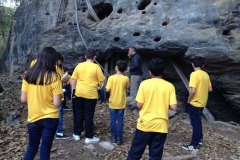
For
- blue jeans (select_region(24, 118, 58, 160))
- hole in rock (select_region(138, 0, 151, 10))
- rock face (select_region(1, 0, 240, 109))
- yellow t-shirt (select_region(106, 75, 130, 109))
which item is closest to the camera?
blue jeans (select_region(24, 118, 58, 160))

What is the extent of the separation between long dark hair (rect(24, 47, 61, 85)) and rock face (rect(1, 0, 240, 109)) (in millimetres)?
4830

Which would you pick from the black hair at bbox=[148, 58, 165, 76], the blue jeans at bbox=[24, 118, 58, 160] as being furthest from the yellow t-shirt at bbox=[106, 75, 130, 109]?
the blue jeans at bbox=[24, 118, 58, 160]

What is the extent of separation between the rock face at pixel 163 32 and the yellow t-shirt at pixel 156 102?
4.16 m

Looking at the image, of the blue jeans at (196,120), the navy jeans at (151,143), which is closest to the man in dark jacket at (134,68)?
the blue jeans at (196,120)

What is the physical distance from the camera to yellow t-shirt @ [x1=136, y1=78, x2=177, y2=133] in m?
2.86

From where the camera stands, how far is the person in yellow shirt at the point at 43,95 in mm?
2750

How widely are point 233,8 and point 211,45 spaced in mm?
1334

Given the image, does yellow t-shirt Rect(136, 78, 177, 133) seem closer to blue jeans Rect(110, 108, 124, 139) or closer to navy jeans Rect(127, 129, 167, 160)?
navy jeans Rect(127, 129, 167, 160)

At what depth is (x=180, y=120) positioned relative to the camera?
21.7 ft

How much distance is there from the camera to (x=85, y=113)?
447 cm

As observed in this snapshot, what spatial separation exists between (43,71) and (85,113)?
1911mm

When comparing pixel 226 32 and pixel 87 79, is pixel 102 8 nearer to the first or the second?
pixel 226 32

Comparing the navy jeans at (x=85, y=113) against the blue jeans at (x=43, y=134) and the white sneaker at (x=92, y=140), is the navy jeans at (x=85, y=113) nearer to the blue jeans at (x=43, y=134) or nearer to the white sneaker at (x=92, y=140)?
the white sneaker at (x=92, y=140)

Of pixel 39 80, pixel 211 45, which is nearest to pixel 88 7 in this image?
pixel 211 45
